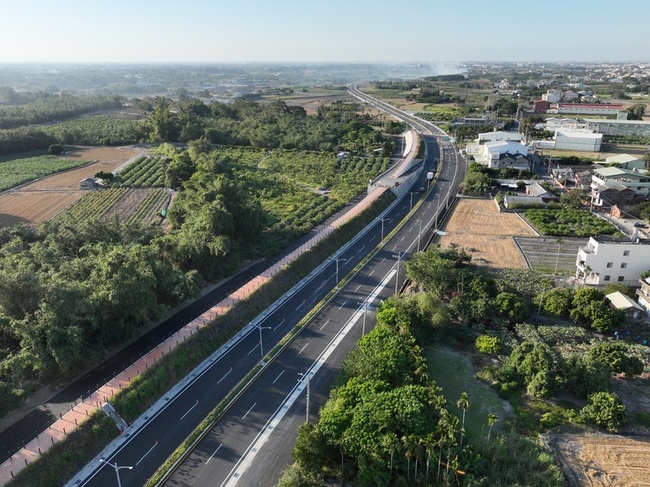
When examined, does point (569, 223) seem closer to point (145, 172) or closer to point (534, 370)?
point (534, 370)

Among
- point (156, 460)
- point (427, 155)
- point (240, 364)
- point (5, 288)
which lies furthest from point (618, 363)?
point (427, 155)

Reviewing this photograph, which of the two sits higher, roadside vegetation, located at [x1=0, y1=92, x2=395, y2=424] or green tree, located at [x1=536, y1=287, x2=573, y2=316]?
roadside vegetation, located at [x1=0, y1=92, x2=395, y2=424]

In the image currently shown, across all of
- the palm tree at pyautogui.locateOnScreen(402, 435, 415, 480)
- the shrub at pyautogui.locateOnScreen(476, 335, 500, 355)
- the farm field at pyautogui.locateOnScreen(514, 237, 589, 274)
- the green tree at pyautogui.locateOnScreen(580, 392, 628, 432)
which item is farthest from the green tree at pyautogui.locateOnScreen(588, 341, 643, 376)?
the farm field at pyautogui.locateOnScreen(514, 237, 589, 274)

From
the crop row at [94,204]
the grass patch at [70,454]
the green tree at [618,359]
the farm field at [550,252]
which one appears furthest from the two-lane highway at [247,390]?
the crop row at [94,204]

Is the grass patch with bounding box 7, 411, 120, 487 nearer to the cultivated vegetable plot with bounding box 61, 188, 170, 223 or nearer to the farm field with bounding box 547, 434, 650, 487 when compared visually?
the farm field with bounding box 547, 434, 650, 487

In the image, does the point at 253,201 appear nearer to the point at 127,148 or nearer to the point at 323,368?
the point at 323,368

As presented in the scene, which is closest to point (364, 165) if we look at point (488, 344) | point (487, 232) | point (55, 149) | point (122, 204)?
point (487, 232)

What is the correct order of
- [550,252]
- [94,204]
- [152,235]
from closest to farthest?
1. [152,235]
2. [550,252]
3. [94,204]
